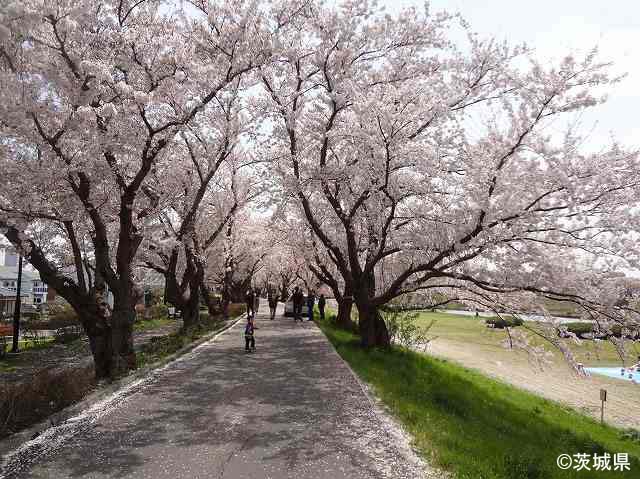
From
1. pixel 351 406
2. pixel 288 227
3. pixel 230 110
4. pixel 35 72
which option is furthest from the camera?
pixel 288 227

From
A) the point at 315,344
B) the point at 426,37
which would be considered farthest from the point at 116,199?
the point at 426,37

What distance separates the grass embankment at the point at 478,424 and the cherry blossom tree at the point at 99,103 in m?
6.36

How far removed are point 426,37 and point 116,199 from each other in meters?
10.6

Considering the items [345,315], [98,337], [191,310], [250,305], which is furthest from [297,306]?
[98,337]

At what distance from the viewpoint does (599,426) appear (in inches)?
516

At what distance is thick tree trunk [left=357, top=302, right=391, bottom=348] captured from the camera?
15672 millimetres

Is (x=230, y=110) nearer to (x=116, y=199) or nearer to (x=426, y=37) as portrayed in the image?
Answer: (x=116, y=199)

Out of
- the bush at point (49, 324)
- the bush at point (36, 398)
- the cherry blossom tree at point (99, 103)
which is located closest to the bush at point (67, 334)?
the bush at point (49, 324)

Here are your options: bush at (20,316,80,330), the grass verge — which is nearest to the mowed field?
the grass verge

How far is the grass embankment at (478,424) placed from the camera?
5.90 metres

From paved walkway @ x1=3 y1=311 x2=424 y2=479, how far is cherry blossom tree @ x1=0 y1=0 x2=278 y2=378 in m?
2.59

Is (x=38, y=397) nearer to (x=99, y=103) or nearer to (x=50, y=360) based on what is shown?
(x=99, y=103)

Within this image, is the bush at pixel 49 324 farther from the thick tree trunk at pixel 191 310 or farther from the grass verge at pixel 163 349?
the grass verge at pixel 163 349

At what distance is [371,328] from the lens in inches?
622
